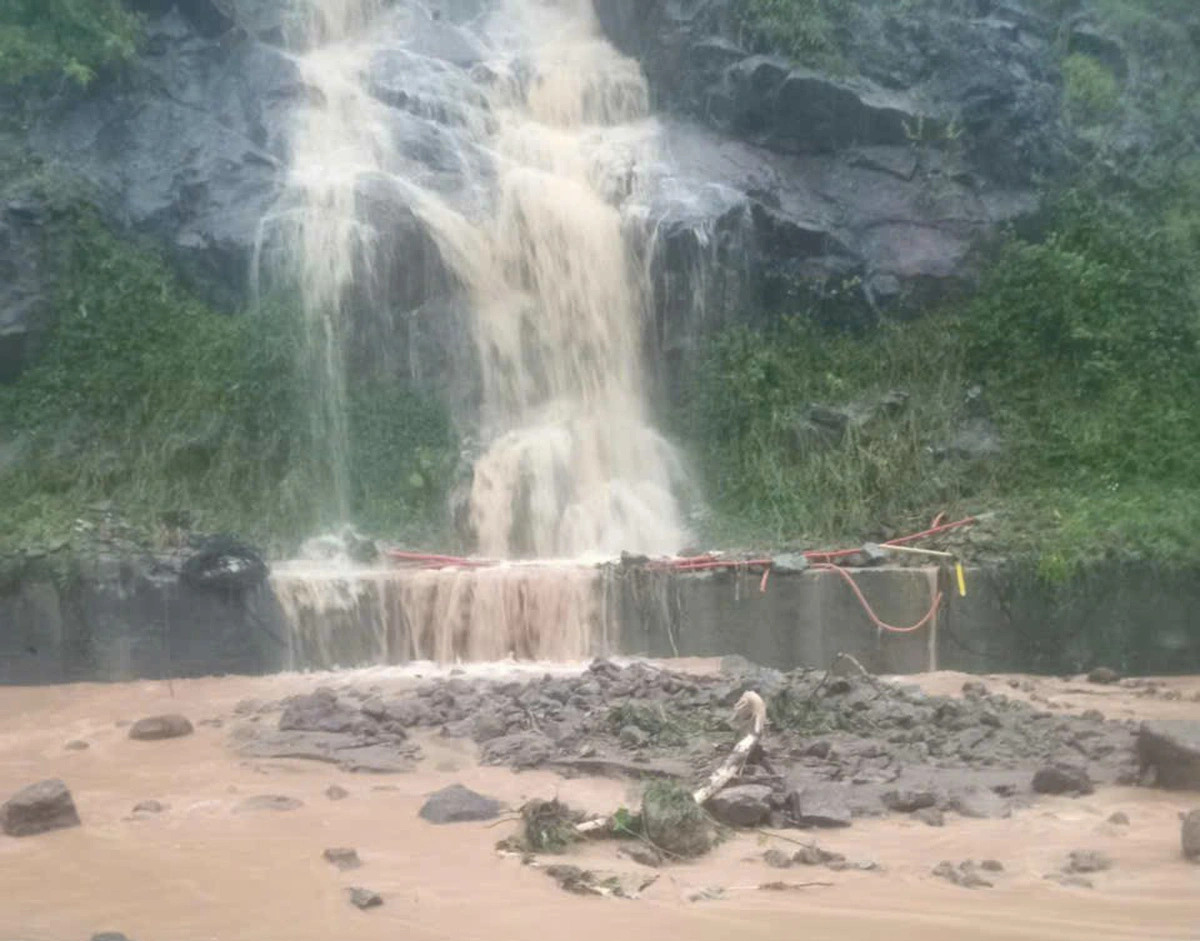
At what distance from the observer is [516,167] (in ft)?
48.5

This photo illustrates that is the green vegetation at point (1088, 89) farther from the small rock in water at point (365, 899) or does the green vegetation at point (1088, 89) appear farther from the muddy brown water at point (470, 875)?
the small rock in water at point (365, 899)

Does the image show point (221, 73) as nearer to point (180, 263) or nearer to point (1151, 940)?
point (180, 263)

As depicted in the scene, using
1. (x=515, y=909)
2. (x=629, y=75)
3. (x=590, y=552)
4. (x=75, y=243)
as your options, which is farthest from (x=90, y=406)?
(x=515, y=909)

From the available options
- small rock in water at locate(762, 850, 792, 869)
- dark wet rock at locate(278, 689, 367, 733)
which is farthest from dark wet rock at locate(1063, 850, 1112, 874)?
dark wet rock at locate(278, 689, 367, 733)

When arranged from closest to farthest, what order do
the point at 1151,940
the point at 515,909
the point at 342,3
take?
the point at 1151,940, the point at 515,909, the point at 342,3

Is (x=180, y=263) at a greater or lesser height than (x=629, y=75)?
lesser

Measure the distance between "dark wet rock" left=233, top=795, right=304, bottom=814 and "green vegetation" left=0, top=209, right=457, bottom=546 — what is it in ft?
20.1

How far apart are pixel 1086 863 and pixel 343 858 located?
2.78 metres

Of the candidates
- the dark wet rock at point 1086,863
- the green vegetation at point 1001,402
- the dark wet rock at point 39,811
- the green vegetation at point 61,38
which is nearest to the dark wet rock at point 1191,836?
the dark wet rock at point 1086,863

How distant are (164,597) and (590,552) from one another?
391cm

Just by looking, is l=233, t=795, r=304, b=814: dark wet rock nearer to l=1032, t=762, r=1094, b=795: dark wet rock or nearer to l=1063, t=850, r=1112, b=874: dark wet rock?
l=1063, t=850, r=1112, b=874: dark wet rock

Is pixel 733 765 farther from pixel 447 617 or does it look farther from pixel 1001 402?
pixel 1001 402

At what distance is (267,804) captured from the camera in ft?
19.7

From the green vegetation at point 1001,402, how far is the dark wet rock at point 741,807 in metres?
6.31
